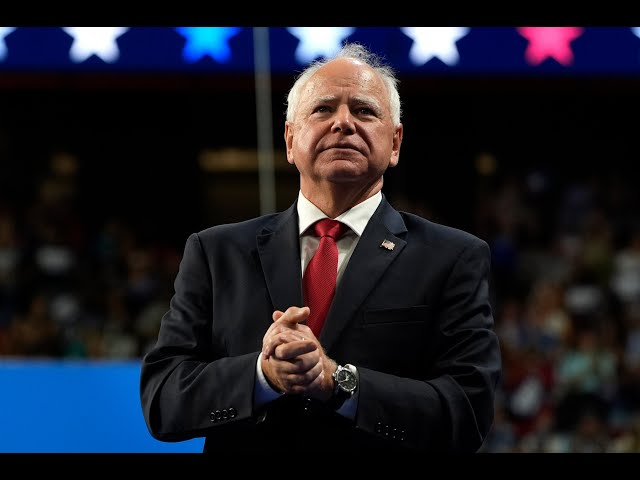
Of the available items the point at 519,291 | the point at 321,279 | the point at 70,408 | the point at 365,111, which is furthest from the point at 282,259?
the point at 519,291

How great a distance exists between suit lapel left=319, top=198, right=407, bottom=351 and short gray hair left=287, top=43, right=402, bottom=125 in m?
0.16

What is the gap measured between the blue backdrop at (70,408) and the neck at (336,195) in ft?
6.55

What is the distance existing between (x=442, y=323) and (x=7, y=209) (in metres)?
6.19

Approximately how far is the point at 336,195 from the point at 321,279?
0.47 ft

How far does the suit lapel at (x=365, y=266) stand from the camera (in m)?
1.79

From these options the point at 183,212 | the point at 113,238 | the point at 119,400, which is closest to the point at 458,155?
the point at 183,212

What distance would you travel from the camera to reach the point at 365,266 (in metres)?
1.83

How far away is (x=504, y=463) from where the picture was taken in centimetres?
Result: 164

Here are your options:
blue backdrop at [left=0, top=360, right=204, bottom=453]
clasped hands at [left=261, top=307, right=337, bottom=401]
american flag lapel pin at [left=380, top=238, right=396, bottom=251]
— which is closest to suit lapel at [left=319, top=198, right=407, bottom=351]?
american flag lapel pin at [left=380, top=238, right=396, bottom=251]

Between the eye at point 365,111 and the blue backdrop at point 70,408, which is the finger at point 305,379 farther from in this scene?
the blue backdrop at point 70,408

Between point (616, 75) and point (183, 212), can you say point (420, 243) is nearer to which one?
point (616, 75)

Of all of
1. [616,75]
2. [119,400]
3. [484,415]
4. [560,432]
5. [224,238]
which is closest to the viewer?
[484,415]

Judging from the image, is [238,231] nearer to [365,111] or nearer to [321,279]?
Answer: [321,279]

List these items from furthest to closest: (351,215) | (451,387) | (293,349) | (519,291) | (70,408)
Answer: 1. (519,291)
2. (70,408)
3. (351,215)
4. (451,387)
5. (293,349)
